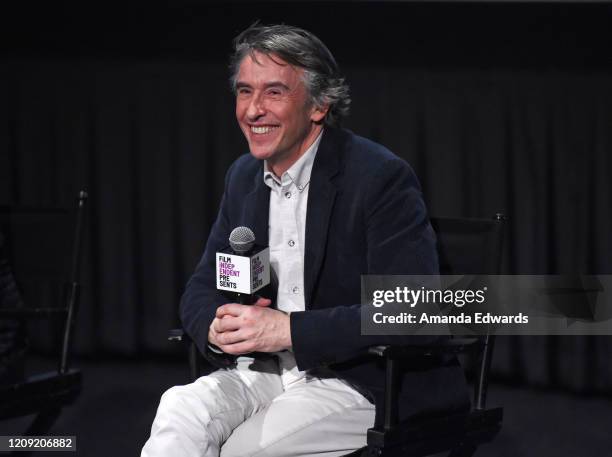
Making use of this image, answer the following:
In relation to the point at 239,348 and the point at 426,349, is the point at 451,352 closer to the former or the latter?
the point at 426,349

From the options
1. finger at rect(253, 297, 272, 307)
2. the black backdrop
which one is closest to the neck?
finger at rect(253, 297, 272, 307)

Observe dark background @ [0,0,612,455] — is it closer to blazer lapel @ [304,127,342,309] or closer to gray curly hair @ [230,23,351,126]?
gray curly hair @ [230,23,351,126]

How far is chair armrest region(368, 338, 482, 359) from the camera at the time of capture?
1.80m

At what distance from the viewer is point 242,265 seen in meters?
1.76

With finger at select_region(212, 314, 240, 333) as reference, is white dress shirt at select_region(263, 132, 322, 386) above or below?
above

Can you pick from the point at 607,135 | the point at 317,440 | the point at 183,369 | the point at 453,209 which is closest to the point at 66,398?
the point at 317,440

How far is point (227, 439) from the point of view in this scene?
6.27 ft

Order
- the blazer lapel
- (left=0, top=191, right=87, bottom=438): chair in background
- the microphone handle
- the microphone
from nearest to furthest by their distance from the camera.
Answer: the microphone < the microphone handle < the blazer lapel < (left=0, top=191, right=87, bottom=438): chair in background

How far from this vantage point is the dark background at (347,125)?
3332mm

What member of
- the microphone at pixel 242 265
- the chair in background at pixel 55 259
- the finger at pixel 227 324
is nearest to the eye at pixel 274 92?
the microphone at pixel 242 265

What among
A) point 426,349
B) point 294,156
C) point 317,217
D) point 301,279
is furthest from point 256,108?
point 426,349

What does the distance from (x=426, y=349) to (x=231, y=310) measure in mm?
447

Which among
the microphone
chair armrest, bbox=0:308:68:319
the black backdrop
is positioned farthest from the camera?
the black backdrop

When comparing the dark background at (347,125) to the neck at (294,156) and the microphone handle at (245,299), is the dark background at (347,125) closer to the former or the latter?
the neck at (294,156)
